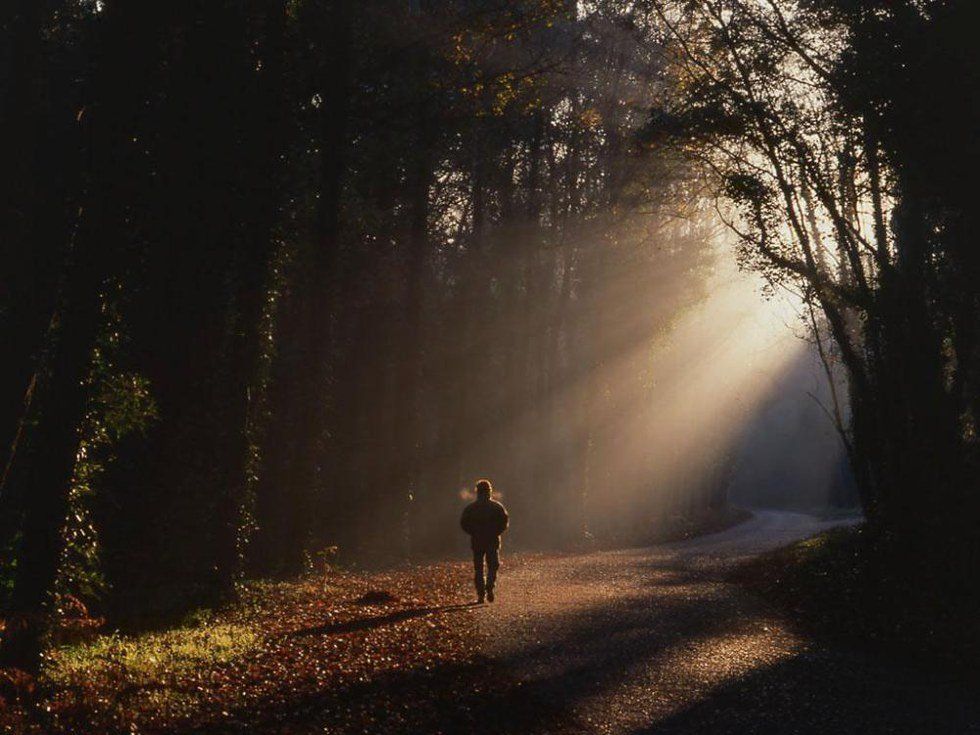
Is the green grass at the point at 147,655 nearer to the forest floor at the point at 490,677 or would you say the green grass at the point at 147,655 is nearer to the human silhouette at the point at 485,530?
the forest floor at the point at 490,677

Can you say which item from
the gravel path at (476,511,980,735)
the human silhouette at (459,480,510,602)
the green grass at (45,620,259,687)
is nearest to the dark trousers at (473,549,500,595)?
the human silhouette at (459,480,510,602)

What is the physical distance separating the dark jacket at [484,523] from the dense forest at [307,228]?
4.01m

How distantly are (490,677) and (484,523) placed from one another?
21.3 feet

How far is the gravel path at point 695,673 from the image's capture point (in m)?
8.52

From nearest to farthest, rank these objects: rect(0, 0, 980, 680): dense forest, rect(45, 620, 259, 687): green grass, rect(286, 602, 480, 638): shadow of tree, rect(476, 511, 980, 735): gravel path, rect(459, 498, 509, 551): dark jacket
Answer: rect(476, 511, 980, 735): gravel path
rect(45, 620, 259, 687): green grass
rect(0, 0, 980, 680): dense forest
rect(286, 602, 480, 638): shadow of tree
rect(459, 498, 509, 551): dark jacket

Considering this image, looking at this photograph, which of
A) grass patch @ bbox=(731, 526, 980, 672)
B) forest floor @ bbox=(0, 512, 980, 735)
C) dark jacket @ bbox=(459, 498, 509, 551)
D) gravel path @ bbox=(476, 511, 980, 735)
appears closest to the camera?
forest floor @ bbox=(0, 512, 980, 735)

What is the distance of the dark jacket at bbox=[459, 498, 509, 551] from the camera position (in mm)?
16438

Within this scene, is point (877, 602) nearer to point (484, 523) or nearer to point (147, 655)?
point (484, 523)

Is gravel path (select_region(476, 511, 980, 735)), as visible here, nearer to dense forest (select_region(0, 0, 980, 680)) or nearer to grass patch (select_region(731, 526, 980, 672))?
grass patch (select_region(731, 526, 980, 672))

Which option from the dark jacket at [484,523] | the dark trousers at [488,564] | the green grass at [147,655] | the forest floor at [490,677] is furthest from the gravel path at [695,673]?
the green grass at [147,655]

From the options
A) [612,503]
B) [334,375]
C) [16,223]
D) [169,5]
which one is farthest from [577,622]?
[612,503]

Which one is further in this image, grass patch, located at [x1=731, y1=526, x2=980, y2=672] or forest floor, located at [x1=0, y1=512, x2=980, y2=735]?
grass patch, located at [x1=731, y1=526, x2=980, y2=672]

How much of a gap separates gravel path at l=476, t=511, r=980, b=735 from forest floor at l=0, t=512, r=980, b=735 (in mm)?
→ 31

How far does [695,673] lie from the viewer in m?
10.2
